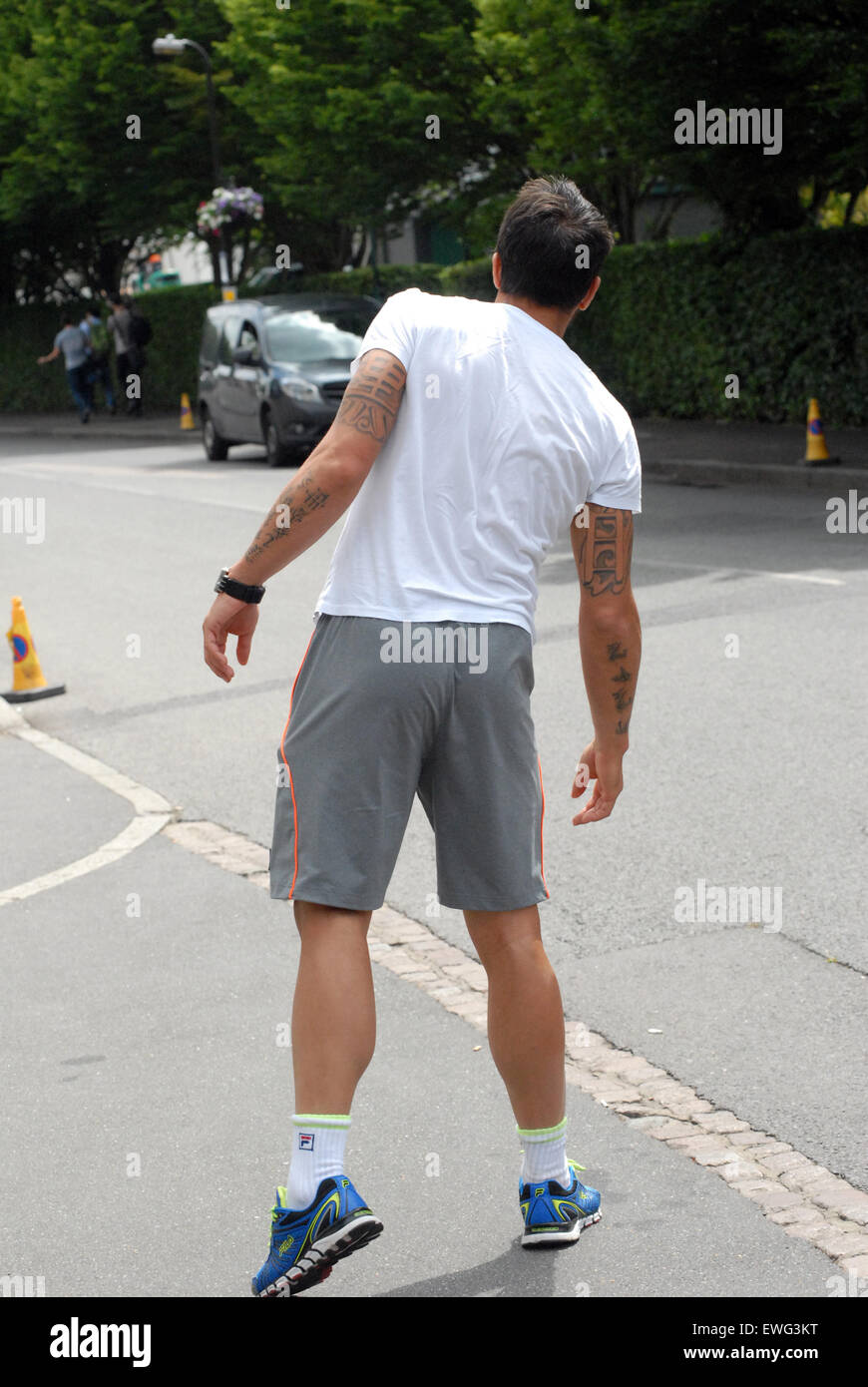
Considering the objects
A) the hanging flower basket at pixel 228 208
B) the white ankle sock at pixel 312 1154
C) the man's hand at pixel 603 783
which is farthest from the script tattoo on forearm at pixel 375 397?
the hanging flower basket at pixel 228 208

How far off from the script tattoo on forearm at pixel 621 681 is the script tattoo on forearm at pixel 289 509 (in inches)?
26.0

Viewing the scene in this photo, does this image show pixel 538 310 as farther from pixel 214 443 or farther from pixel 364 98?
pixel 364 98

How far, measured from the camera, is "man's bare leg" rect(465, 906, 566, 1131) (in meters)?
3.22

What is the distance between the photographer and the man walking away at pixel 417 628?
3051 mm

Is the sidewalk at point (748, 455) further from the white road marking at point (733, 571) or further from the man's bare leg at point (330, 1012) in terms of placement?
the man's bare leg at point (330, 1012)

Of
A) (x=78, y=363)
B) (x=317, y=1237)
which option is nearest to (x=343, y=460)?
(x=317, y=1237)

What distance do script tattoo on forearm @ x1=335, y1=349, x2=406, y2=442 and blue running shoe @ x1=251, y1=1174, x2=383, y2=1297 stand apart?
4.21 ft

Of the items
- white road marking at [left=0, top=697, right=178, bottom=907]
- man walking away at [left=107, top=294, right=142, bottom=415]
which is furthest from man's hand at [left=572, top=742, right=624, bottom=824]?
man walking away at [left=107, top=294, right=142, bottom=415]

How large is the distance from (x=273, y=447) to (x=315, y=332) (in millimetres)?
1777

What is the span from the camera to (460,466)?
3078mm

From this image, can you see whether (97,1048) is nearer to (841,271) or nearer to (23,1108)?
(23,1108)

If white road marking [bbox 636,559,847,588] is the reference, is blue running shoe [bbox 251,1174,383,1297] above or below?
below

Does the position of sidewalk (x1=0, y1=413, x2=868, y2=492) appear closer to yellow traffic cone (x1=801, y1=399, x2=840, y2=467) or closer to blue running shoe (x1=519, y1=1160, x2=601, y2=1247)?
yellow traffic cone (x1=801, y1=399, x2=840, y2=467)

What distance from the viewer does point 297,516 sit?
3.07 m
